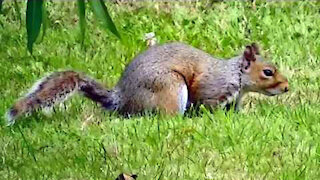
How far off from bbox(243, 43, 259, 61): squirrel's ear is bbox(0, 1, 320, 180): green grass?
0.28m

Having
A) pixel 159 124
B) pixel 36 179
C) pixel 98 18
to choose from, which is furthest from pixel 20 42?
pixel 98 18

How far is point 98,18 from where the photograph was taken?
2.85 metres

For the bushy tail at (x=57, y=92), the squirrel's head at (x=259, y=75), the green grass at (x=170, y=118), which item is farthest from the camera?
the squirrel's head at (x=259, y=75)

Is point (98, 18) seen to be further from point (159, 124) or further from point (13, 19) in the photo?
point (13, 19)

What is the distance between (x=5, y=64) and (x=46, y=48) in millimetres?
418

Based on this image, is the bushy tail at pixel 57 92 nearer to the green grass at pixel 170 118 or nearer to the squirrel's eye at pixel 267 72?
the green grass at pixel 170 118

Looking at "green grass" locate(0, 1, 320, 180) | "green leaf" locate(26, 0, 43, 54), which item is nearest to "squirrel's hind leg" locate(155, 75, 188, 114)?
"green grass" locate(0, 1, 320, 180)

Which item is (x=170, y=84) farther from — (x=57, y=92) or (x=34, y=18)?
(x=34, y=18)

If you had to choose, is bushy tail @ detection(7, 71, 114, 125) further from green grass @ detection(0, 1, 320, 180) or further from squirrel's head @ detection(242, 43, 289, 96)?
squirrel's head @ detection(242, 43, 289, 96)

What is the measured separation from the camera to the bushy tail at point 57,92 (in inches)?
211

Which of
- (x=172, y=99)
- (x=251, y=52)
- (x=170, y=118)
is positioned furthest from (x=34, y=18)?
(x=251, y=52)

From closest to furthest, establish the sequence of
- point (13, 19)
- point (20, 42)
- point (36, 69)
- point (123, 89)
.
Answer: point (123, 89), point (36, 69), point (20, 42), point (13, 19)

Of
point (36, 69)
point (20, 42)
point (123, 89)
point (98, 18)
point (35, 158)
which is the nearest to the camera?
point (98, 18)

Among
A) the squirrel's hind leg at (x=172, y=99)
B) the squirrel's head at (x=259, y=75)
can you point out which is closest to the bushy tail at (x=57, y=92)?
the squirrel's hind leg at (x=172, y=99)
